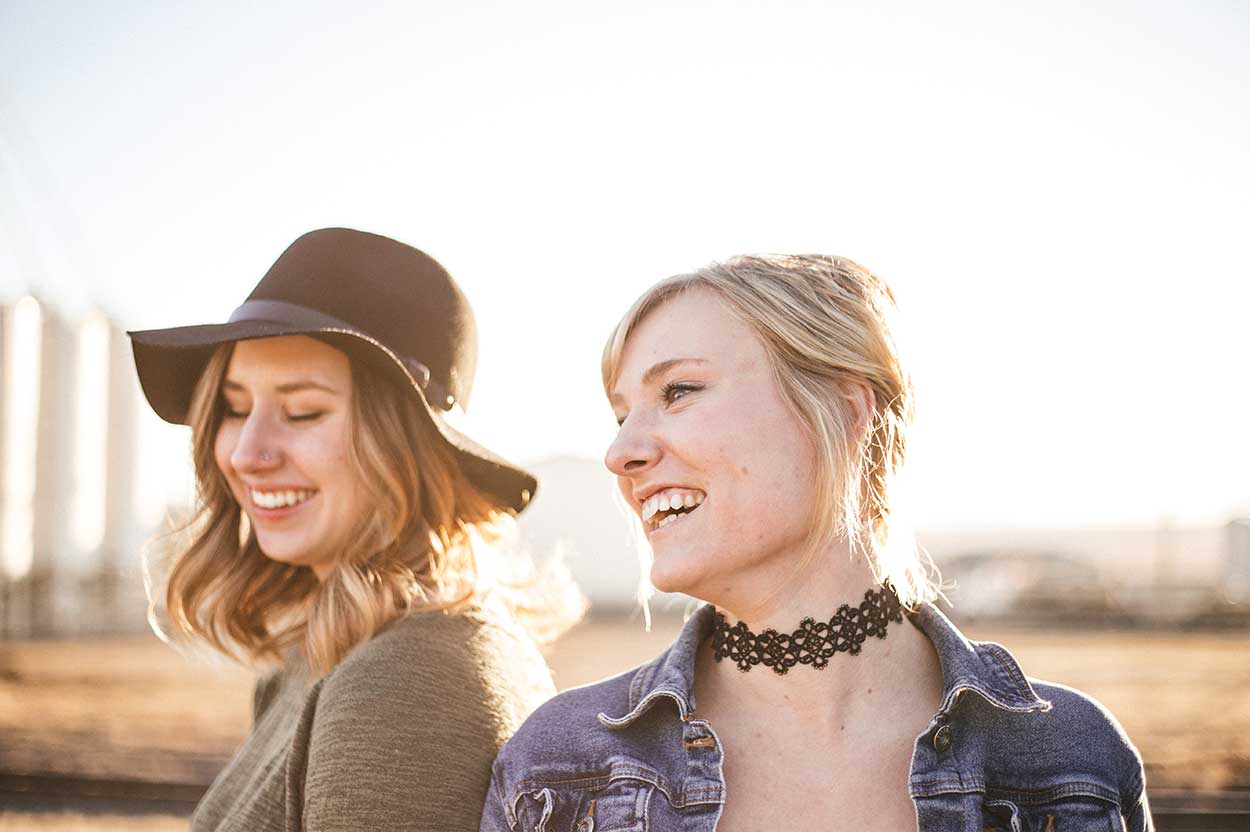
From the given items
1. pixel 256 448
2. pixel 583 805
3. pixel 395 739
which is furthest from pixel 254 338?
pixel 583 805

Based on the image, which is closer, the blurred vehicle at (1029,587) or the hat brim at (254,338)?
the hat brim at (254,338)

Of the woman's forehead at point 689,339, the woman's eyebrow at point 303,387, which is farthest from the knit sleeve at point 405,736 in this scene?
the woman's forehead at point 689,339

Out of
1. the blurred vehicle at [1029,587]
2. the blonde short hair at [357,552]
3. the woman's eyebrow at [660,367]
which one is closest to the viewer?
the woman's eyebrow at [660,367]

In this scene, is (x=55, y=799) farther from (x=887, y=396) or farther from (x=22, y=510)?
(x=22, y=510)

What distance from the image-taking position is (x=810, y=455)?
86.5 inches

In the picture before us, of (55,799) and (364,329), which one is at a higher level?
(364,329)

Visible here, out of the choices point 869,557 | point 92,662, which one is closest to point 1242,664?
point 869,557

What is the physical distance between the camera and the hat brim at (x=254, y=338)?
8.64 ft

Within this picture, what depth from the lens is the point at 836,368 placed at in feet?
7.30

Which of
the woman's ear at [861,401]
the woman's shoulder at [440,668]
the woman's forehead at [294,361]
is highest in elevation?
the woman's forehead at [294,361]

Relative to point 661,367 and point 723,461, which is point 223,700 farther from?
point 723,461

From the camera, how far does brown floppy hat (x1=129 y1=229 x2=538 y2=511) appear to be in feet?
8.86

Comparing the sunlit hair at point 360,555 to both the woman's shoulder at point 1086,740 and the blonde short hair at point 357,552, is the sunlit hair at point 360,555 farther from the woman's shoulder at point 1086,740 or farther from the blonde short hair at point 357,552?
the woman's shoulder at point 1086,740

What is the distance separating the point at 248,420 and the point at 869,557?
1608 mm
